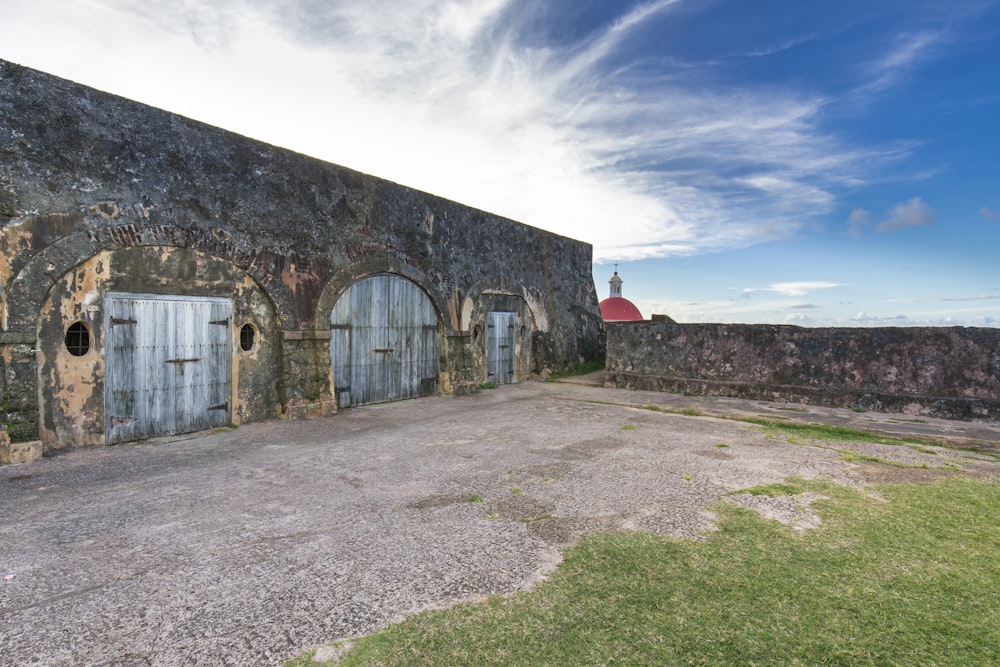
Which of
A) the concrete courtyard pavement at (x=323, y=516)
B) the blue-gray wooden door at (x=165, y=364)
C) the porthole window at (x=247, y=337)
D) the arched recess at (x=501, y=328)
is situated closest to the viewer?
the concrete courtyard pavement at (x=323, y=516)

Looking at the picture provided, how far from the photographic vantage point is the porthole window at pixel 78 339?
602 centimetres

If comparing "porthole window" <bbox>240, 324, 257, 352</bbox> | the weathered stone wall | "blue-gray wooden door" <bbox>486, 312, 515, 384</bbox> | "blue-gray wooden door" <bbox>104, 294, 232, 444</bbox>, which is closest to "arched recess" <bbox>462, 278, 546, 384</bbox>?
"blue-gray wooden door" <bbox>486, 312, 515, 384</bbox>

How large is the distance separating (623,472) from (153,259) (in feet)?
20.7

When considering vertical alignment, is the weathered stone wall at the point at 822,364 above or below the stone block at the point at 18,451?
above

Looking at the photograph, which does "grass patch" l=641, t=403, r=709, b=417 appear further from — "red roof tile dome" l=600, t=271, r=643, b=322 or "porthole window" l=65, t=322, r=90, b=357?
"red roof tile dome" l=600, t=271, r=643, b=322

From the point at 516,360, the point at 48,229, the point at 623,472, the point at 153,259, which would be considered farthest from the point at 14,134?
the point at 516,360

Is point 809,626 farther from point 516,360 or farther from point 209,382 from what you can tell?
point 516,360

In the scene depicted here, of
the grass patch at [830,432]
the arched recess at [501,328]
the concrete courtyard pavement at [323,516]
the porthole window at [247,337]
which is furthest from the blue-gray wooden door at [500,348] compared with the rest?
the grass patch at [830,432]

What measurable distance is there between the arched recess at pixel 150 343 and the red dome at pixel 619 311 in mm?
22337

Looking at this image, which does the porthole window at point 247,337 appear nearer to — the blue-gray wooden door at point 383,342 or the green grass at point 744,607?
the blue-gray wooden door at point 383,342

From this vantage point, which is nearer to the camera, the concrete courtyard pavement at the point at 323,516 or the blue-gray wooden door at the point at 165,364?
the concrete courtyard pavement at the point at 323,516

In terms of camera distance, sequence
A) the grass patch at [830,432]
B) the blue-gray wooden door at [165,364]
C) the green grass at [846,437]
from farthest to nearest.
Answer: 1. the grass patch at [830,432]
2. the blue-gray wooden door at [165,364]
3. the green grass at [846,437]

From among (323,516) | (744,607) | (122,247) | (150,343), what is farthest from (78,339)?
(744,607)

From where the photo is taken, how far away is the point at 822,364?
31.8 ft
